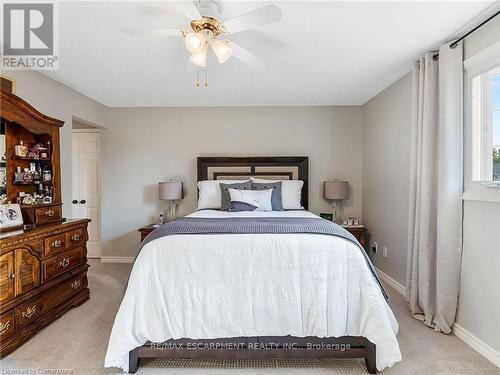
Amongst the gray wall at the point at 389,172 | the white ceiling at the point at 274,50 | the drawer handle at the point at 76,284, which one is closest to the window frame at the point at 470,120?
the white ceiling at the point at 274,50

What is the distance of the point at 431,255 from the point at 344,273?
1.17 m

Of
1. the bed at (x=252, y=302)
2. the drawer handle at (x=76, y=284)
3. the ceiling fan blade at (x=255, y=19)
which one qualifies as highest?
the ceiling fan blade at (x=255, y=19)

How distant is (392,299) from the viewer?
3035 mm

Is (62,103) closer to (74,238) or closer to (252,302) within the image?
(74,238)

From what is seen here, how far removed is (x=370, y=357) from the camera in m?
1.84

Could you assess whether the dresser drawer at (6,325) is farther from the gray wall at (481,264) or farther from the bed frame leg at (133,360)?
the gray wall at (481,264)

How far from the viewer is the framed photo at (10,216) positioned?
2350mm

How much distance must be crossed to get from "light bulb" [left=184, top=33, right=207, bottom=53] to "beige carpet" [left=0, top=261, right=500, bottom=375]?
2278mm

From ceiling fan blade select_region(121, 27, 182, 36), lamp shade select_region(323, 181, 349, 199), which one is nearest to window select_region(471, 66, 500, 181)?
lamp shade select_region(323, 181, 349, 199)

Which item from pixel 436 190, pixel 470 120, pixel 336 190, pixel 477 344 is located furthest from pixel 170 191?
pixel 477 344

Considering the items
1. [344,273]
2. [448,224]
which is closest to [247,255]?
[344,273]

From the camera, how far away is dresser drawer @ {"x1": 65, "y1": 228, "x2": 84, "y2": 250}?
9.17ft

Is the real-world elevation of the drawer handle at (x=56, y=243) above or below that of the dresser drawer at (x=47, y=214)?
below

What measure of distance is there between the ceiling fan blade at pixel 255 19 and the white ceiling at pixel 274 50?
0.65ft
